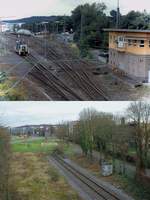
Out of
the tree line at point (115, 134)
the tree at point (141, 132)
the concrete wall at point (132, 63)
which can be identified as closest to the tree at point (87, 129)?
the tree line at point (115, 134)

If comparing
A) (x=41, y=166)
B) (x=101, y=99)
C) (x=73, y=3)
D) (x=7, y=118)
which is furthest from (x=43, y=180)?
(x=73, y=3)

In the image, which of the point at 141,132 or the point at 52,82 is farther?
the point at 52,82

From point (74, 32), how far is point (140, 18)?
0.57m

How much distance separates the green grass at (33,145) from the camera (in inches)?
136

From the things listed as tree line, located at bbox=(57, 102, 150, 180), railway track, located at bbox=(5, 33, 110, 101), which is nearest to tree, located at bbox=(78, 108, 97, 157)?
tree line, located at bbox=(57, 102, 150, 180)

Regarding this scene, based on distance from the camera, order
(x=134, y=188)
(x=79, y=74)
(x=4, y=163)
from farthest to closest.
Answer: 1. (x=79, y=74)
2. (x=134, y=188)
3. (x=4, y=163)

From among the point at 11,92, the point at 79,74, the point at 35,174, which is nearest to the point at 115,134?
the point at 79,74

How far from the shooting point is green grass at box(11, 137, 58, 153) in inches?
136

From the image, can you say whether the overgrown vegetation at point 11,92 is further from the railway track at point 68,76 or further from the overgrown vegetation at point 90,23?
the overgrown vegetation at point 90,23

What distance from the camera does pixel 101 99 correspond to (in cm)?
363

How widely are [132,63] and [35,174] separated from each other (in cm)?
121

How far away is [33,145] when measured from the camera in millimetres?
3455

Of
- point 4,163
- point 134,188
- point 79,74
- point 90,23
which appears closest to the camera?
point 4,163

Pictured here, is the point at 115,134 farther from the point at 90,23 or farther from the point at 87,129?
the point at 90,23
